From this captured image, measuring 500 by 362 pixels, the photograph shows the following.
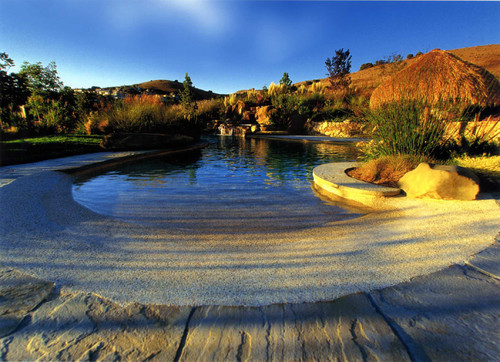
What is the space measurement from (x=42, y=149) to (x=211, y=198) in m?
6.83

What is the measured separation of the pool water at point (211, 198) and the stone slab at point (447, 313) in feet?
4.99

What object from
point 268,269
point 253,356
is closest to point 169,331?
point 253,356

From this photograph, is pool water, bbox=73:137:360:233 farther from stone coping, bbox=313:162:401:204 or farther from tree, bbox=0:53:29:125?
tree, bbox=0:53:29:125

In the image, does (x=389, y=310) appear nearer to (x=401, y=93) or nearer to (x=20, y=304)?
(x=20, y=304)

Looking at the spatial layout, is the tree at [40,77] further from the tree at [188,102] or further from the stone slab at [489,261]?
the stone slab at [489,261]

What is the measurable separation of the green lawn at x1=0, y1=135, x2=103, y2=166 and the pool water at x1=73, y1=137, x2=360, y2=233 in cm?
248

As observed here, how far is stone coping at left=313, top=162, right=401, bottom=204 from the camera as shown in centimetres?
396

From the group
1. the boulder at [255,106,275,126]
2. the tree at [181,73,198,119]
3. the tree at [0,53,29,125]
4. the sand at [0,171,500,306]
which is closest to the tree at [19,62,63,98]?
the tree at [0,53,29,125]

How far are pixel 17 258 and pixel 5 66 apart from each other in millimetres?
21413

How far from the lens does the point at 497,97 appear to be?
7094 millimetres

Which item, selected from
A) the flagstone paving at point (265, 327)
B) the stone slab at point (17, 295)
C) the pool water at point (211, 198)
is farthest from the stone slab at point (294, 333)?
the pool water at point (211, 198)

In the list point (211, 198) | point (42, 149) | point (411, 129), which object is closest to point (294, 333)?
point (211, 198)

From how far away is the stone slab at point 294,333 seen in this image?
1160 mm

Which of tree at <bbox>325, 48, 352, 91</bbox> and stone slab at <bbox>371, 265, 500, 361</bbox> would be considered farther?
tree at <bbox>325, 48, 352, 91</bbox>
